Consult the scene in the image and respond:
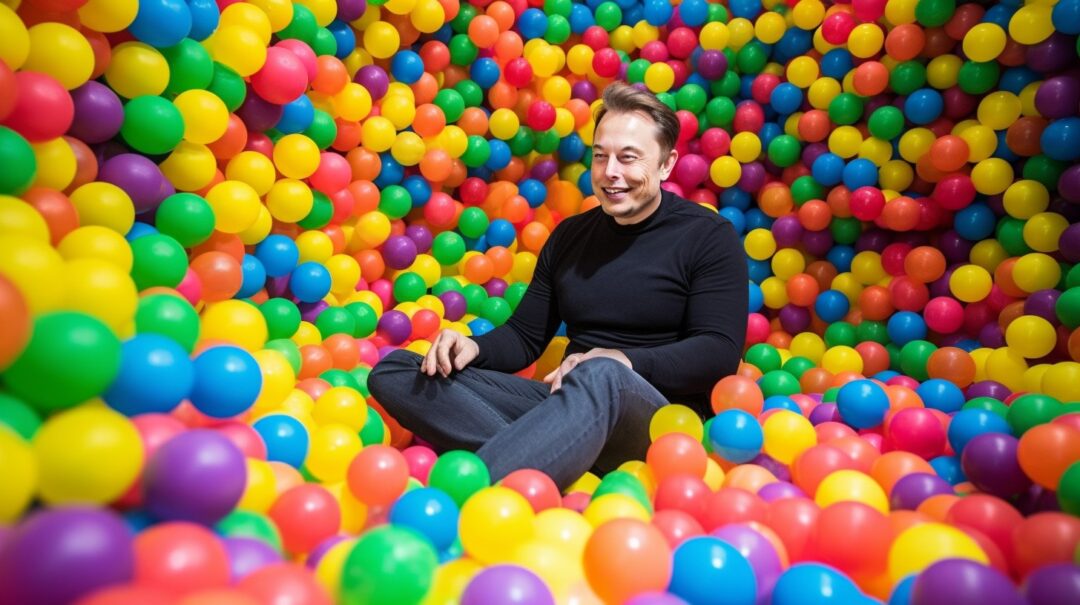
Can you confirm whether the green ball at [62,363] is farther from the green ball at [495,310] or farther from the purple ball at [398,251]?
the green ball at [495,310]

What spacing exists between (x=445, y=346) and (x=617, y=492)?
602 millimetres

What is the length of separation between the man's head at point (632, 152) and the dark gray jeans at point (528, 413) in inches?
20.2

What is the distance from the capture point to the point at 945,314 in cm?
244

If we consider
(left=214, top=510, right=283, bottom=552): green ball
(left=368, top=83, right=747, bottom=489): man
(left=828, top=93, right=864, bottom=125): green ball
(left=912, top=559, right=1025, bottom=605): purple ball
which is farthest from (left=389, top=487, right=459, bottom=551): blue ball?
(left=828, top=93, right=864, bottom=125): green ball

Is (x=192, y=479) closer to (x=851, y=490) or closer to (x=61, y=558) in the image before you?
(x=61, y=558)

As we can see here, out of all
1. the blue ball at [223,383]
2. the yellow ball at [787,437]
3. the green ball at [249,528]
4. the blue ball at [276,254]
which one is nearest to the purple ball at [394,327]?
the blue ball at [276,254]

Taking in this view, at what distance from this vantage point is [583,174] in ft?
10.2

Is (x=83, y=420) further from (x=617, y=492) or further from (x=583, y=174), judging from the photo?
(x=583, y=174)

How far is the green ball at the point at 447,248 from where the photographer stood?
2.87m

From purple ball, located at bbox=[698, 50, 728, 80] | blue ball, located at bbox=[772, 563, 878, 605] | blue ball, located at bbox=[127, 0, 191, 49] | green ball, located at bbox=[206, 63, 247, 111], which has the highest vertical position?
purple ball, located at bbox=[698, 50, 728, 80]

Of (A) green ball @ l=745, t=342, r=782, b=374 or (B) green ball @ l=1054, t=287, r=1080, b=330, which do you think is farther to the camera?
(A) green ball @ l=745, t=342, r=782, b=374

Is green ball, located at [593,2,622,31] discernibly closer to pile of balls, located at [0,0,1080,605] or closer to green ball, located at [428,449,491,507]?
pile of balls, located at [0,0,1080,605]

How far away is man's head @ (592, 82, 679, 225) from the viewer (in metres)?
2.00

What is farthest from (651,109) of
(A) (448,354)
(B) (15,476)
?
(B) (15,476)
